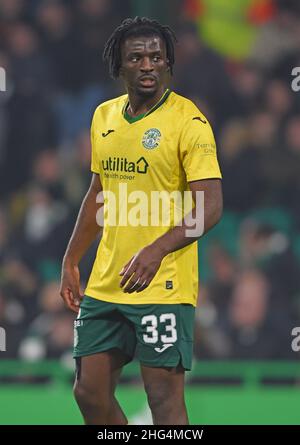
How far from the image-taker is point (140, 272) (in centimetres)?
486

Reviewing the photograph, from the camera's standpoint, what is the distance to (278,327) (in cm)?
877

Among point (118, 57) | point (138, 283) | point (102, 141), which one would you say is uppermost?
point (118, 57)

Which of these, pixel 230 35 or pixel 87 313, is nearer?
pixel 87 313

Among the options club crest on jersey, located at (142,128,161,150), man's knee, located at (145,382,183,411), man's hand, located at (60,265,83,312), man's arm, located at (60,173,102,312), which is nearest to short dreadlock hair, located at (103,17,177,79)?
club crest on jersey, located at (142,128,161,150)

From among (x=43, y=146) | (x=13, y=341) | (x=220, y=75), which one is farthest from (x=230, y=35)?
(x=13, y=341)

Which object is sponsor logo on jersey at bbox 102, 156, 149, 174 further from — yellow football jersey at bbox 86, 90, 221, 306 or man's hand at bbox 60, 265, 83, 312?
man's hand at bbox 60, 265, 83, 312

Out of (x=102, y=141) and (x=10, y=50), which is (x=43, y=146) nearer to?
(x=10, y=50)

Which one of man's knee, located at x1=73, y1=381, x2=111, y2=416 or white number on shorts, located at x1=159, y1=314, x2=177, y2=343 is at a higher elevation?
white number on shorts, located at x1=159, y1=314, x2=177, y2=343

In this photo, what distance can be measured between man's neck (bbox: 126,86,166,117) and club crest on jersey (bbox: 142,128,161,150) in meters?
0.12

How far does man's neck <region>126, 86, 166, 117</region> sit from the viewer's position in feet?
17.2

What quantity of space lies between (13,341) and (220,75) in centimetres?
268

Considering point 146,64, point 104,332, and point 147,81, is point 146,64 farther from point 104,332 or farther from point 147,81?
point 104,332

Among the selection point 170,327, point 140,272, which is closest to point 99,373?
point 170,327

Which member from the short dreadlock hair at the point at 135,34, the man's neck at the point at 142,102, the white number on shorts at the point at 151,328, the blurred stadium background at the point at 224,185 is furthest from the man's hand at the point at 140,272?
the blurred stadium background at the point at 224,185
